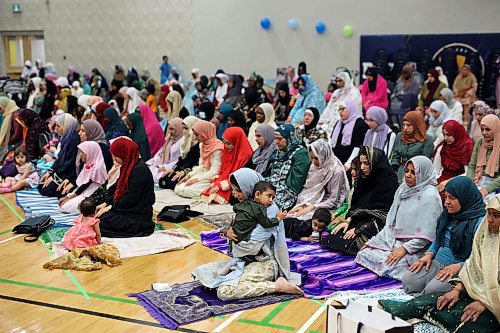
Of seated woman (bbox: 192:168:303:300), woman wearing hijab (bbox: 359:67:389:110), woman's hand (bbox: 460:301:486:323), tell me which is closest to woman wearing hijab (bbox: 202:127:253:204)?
seated woman (bbox: 192:168:303:300)

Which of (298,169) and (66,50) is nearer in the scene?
(298,169)

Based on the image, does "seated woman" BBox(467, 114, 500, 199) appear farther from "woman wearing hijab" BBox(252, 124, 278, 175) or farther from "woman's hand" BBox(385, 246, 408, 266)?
"woman wearing hijab" BBox(252, 124, 278, 175)

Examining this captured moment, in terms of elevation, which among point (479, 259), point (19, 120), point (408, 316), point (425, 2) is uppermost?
point (425, 2)

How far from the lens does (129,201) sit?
240 inches

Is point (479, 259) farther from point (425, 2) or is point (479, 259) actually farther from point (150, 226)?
point (425, 2)

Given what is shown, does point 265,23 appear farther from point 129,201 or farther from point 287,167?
point 129,201

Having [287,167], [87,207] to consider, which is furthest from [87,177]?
[287,167]

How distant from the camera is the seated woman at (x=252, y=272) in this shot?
14.9 ft

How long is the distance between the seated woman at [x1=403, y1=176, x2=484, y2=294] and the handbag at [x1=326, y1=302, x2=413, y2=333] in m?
0.90

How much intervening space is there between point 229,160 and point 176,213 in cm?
121

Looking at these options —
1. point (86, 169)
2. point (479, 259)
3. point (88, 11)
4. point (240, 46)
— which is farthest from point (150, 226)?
point (88, 11)

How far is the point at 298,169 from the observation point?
6.60 metres

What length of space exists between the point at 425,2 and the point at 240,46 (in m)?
4.59

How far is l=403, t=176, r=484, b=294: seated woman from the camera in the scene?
4.30 metres
